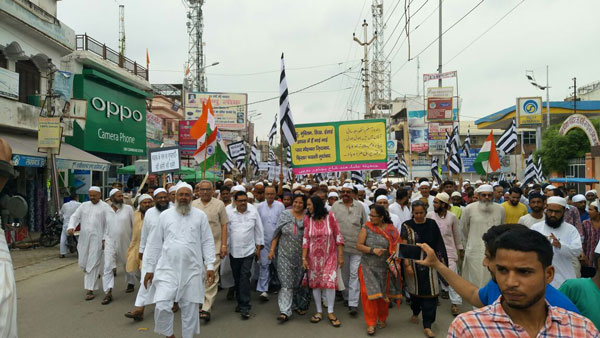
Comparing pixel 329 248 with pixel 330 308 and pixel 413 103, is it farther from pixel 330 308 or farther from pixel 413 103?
pixel 413 103

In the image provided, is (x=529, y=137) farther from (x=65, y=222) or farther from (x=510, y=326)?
(x=510, y=326)

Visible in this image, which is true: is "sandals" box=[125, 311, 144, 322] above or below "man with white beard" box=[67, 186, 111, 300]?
below

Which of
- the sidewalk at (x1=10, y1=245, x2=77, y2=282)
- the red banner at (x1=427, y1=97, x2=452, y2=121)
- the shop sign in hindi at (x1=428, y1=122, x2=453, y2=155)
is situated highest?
the red banner at (x1=427, y1=97, x2=452, y2=121)

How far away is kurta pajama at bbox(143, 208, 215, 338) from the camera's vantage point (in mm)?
4773

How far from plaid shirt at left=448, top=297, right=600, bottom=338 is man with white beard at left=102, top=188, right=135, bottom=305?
6712 mm

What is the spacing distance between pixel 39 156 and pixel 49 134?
1.56m

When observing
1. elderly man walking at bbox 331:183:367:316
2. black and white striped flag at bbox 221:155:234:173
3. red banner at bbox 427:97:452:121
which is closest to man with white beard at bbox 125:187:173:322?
elderly man walking at bbox 331:183:367:316

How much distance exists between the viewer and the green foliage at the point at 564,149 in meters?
27.7

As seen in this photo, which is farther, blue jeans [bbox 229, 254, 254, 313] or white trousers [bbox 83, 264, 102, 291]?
white trousers [bbox 83, 264, 102, 291]

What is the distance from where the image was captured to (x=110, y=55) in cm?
2303

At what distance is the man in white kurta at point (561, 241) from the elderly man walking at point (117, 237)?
6.19m

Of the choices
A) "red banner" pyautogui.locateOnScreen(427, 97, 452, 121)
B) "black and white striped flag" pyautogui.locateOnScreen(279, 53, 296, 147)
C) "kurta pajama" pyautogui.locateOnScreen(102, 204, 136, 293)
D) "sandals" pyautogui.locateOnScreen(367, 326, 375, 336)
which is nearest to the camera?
"sandals" pyautogui.locateOnScreen(367, 326, 375, 336)

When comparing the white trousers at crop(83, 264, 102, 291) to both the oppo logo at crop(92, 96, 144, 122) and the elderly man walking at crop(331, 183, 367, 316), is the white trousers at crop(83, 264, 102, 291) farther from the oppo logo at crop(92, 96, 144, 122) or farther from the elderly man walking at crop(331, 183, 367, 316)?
the oppo logo at crop(92, 96, 144, 122)

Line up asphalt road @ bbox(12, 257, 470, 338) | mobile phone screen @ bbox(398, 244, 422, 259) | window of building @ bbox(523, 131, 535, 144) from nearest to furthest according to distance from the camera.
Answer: mobile phone screen @ bbox(398, 244, 422, 259), asphalt road @ bbox(12, 257, 470, 338), window of building @ bbox(523, 131, 535, 144)
